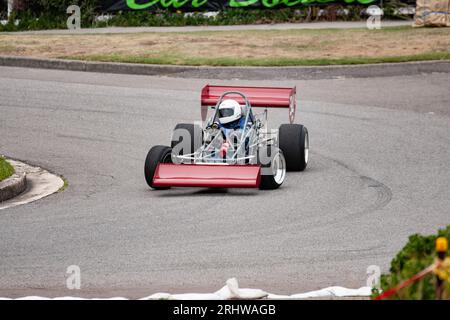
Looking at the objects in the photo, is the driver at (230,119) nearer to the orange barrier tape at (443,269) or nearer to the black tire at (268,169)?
the black tire at (268,169)

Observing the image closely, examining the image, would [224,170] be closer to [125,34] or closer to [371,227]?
[371,227]

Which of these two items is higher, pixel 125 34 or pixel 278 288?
pixel 125 34

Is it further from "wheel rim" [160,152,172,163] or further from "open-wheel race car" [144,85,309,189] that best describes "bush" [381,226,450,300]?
"wheel rim" [160,152,172,163]

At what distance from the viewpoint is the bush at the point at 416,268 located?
5.09 meters

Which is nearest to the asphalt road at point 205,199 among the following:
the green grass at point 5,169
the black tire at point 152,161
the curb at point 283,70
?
the black tire at point 152,161

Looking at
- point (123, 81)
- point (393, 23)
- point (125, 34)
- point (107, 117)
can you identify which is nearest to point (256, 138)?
point (107, 117)

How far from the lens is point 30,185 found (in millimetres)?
12547

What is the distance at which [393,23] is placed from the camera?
25.4m

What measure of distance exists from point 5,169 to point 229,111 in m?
2.63

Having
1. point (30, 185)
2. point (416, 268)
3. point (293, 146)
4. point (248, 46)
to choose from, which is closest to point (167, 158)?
point (293, 146)

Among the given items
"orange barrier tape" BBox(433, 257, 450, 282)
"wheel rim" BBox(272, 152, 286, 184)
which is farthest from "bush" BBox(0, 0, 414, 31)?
"orange barrier tape" BBox(433, 257, 450, 282)

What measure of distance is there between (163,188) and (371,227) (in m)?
2.93

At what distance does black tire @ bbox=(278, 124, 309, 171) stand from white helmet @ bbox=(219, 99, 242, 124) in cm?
63

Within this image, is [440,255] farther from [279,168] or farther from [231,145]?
[231,145]
